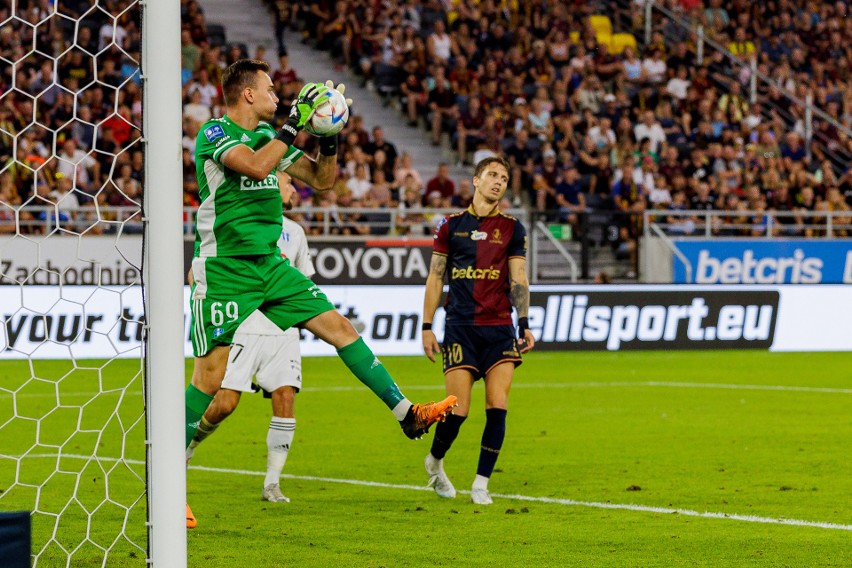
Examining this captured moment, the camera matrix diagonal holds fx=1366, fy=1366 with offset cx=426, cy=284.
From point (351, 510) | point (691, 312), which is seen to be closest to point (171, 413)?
point (351, 510)

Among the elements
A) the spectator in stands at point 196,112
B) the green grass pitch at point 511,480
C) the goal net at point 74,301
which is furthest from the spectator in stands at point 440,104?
the green grass pitch at point 511,480

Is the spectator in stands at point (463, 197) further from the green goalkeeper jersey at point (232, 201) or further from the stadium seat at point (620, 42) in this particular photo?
the green goalkeeper jersey at point (232, 201)

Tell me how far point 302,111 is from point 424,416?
4.68ft

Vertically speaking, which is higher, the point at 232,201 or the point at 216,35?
the point at 216,35

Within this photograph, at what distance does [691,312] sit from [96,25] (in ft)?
35.5

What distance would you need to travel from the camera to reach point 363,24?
25.9 meters

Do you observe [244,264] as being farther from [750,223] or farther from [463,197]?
[750,223]

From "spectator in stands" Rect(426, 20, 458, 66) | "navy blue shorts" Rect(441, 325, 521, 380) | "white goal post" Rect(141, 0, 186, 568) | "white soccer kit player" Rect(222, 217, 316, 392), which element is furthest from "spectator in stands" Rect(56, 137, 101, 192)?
"white goal post" Rect(141, 0, 186, 568)

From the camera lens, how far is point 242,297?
20.5 ft

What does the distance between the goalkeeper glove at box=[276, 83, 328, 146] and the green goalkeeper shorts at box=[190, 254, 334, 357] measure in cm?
68

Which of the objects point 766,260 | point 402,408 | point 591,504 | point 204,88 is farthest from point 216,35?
point 402,408

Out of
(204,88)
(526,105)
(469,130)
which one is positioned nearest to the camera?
(204,88)

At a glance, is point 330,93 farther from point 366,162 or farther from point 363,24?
point 363,24

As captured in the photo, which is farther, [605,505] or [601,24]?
[601,24]
